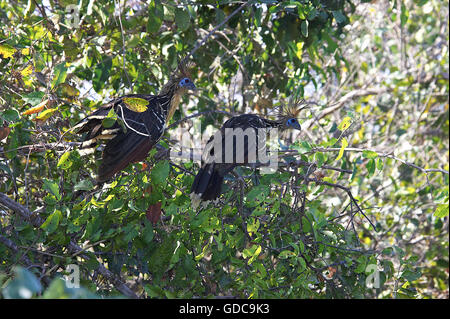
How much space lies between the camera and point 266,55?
4.05 metres

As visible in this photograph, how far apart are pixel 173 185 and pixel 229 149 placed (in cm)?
66

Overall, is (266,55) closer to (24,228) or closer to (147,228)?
(147,228)

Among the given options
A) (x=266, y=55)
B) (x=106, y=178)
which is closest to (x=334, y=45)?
(x=266, y=55)

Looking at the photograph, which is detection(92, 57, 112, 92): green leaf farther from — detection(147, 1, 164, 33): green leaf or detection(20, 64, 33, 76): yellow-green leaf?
detection(20, 64, 33, 76): yellow-green leaf

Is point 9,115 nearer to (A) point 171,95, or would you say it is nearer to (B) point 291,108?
(A) point 171,95

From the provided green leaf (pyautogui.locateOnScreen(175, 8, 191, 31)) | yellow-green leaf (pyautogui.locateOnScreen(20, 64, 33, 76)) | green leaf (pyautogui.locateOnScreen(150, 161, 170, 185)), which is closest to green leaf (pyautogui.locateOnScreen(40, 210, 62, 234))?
green leaf (pyautogui.locateOnScreen(150, 161, 170, 185))

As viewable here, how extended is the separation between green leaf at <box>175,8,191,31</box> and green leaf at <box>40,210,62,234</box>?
4.71ft

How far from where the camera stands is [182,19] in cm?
323

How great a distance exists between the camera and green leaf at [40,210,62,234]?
2348 mm

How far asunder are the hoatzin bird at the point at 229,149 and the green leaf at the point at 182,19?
2.24ft

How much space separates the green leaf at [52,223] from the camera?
235 centimetres

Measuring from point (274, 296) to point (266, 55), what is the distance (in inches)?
84.0

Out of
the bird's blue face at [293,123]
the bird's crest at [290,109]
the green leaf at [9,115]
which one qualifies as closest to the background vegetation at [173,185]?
the green leaf at [9,115]

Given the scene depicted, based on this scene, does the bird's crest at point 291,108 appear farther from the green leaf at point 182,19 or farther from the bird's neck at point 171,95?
the green leaf at point 182,19
